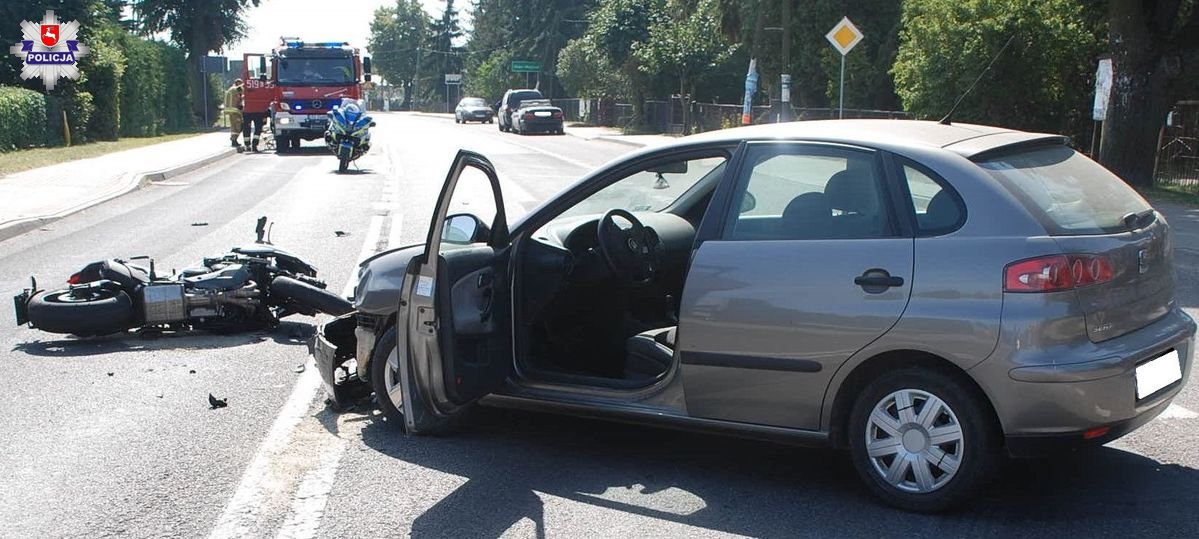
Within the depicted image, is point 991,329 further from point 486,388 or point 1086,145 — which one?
point 1086,145

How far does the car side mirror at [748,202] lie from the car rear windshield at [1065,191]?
93 cm

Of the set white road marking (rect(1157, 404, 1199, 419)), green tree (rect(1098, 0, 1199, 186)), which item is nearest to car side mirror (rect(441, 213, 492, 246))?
white road marking (rect(1157, 404, 1199, 419))

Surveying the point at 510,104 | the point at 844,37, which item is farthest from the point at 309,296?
the point at 510,104

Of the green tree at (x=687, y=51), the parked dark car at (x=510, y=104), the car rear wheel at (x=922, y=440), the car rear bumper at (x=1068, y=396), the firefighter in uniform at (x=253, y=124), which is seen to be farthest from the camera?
the parked dark car at (x=510, y=104)

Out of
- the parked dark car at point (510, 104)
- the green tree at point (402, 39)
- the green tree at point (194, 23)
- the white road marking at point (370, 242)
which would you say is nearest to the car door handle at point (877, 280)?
the white road marking at point (370, 242)

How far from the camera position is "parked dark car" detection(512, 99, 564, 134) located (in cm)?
5166

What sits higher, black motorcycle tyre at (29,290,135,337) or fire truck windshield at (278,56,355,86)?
fire truck windshield at (278,56,355,86)

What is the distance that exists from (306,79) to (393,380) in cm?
2767

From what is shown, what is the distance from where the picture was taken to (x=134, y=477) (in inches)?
205

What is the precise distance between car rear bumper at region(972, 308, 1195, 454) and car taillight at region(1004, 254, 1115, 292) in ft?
0.81

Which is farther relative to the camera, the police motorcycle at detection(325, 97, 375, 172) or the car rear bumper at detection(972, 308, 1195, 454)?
the police motorcycle at detection(325, 97, 375, 172)

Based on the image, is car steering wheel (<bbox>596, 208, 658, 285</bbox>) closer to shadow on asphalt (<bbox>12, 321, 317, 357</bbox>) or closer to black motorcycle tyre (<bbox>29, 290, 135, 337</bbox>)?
shadow on asphalt (<bbox>12, 321, 317, 357</bbox>)

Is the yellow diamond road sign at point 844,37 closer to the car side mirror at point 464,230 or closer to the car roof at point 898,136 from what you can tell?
the car roof at point 898,136

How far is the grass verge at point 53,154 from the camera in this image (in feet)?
82.2
